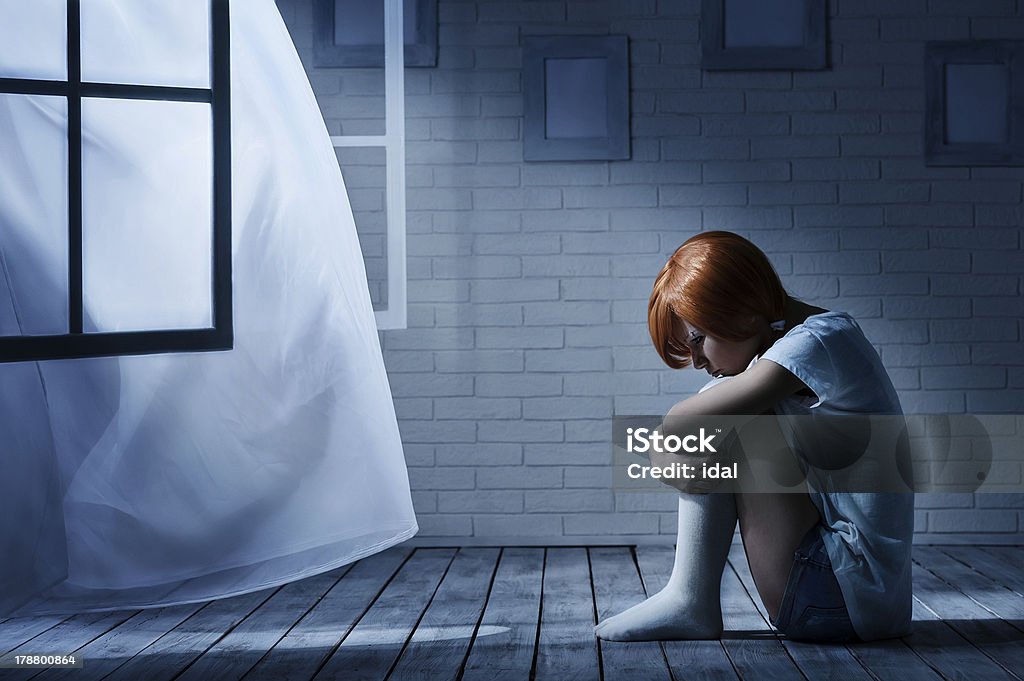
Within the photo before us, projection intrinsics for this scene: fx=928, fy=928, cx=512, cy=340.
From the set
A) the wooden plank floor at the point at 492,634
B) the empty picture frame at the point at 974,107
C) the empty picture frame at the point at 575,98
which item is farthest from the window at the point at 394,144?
the empty picture frame at the point at 974,107

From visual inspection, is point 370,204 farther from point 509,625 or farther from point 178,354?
point 509,625

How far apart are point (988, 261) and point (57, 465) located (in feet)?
7.67

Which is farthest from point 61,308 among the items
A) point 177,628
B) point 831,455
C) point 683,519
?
point 831,455

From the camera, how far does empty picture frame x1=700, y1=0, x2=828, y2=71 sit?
2537 mm

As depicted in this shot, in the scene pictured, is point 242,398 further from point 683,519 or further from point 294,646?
point 683,519

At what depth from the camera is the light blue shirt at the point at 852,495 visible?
1412 millimetres

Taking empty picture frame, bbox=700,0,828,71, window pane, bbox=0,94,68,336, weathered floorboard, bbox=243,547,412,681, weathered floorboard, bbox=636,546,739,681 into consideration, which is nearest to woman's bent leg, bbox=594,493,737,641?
weathered floorboard, bbox=636,546,739,681

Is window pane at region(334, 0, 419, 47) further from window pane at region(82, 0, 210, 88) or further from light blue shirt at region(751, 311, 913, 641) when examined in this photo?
light blue shirt at region(751, 311, 913, 641)

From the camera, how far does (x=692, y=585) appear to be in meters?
1.52

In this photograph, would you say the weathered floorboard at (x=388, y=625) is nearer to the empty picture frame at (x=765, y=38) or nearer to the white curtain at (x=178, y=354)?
the white curtain at (x=178, y=354)

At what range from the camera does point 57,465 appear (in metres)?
1.62

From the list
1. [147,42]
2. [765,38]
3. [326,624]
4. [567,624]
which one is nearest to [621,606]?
[567,624]

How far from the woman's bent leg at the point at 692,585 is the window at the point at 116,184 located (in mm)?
Result: 926

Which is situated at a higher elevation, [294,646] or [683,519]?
[683,519]
